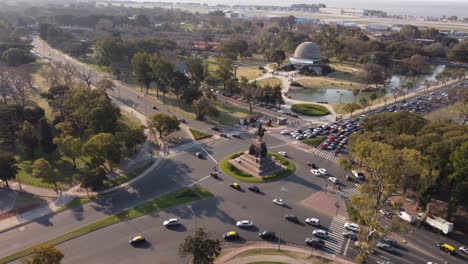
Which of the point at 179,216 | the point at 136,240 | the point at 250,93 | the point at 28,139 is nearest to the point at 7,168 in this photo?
the point at 28,139

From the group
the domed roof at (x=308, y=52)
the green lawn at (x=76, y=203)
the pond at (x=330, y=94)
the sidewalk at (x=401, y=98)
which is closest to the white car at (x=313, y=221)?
the green lawn at (x=76, y=203)

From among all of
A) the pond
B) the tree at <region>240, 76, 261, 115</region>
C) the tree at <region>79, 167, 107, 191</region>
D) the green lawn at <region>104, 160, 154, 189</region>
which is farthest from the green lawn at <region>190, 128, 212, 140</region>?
the pond

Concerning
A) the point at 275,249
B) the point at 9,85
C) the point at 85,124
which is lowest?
the point at 275,249

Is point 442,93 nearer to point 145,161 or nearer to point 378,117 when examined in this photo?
point 378,117

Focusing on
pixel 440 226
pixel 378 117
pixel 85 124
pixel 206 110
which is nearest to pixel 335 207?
pixel 440 226

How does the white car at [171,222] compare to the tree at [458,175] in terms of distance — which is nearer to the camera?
the white car at [171,222]

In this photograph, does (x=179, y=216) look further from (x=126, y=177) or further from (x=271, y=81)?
(x=271, y=81)

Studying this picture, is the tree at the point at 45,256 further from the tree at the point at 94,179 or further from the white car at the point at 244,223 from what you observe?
the white car at the point at 244,223
